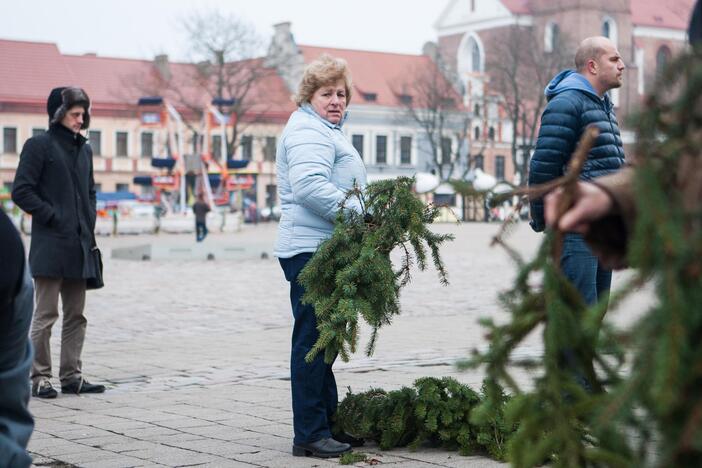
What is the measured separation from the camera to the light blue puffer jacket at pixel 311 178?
19.6ft

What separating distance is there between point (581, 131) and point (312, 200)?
144cm

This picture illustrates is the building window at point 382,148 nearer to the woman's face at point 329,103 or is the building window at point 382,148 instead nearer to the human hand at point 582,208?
the woman's face at point 329,103

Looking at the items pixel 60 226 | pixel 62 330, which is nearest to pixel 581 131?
pixel 60 226

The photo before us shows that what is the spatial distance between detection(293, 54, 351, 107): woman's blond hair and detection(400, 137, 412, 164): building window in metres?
88.5

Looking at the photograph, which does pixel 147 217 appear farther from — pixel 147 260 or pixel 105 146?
pixel 105 146

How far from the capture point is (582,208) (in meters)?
1.92

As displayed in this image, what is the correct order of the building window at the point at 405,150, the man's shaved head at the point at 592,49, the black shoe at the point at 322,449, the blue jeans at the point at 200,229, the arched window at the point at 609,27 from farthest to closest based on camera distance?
the arched window at the point at 609,27, the building window at the point at 405,150, the blue jeans at the point at 200,229, the man's shaved head at the point at 592,49, the black shoe at the point at 322,449

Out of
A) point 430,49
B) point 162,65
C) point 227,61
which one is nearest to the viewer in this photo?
point 227,61

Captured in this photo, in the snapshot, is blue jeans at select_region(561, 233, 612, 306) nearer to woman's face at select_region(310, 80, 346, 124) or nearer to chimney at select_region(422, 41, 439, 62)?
woman's face at select_region(310, 80, 346, 124)

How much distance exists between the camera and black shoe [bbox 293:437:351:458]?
592 cm

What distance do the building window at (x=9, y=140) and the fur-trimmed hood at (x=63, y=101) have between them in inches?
2977

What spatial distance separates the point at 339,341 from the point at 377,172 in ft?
292

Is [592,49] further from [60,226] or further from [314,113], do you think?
[60,226]

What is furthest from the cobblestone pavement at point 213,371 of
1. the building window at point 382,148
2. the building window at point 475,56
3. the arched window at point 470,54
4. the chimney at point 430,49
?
the building window at point 475,56
